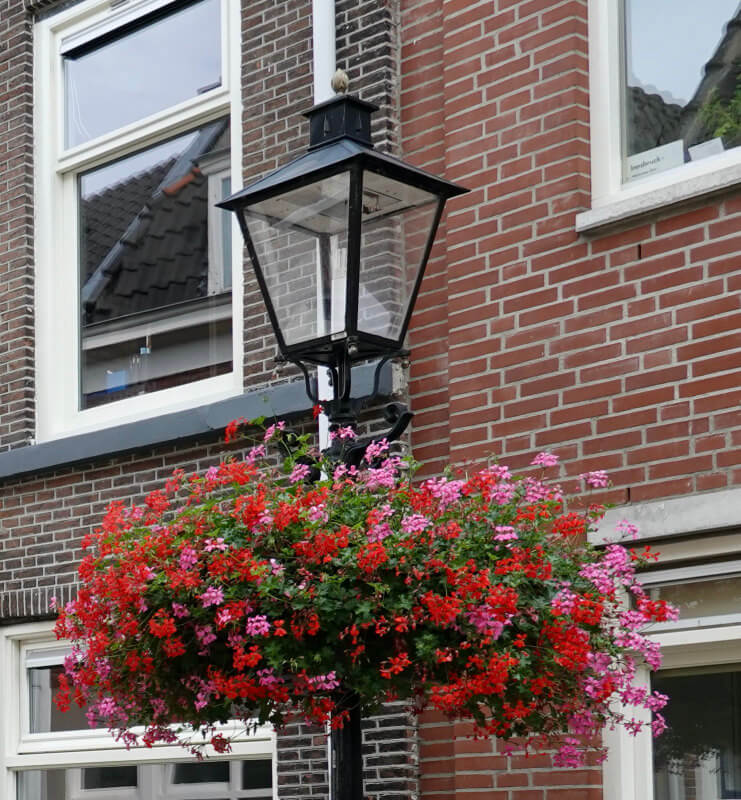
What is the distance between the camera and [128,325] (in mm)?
8750

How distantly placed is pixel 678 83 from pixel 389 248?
185 centimetres

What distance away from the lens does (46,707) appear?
28.4 ft

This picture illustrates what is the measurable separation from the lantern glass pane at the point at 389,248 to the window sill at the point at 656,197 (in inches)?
41.3

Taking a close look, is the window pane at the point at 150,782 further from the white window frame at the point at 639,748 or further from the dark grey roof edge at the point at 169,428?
the white window frame at the point at 639,748

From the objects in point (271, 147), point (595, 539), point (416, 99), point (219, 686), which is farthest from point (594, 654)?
point (271, 147)

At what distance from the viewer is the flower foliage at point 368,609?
4.34 metres

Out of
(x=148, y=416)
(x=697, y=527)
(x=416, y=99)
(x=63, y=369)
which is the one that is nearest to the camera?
(x=697, y=527)

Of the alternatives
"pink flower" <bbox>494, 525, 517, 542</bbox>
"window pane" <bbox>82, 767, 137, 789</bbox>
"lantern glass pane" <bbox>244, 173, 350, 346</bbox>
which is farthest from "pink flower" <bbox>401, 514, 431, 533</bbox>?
"window pane" <bbox>82, 767, 137, 789</bbox>

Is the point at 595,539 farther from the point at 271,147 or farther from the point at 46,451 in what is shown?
the point at 46,451

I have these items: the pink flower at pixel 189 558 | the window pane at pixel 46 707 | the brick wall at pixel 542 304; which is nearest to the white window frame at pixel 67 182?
the window pane at pixel 46 707

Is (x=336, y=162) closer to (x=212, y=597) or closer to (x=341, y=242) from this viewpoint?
(x=341, y=242)

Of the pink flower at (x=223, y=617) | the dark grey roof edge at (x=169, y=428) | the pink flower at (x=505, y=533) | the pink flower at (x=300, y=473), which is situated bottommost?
the pink flower at (x=223, y=617)

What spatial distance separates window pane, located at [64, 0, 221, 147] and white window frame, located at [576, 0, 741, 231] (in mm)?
2609

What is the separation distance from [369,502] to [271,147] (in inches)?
143
